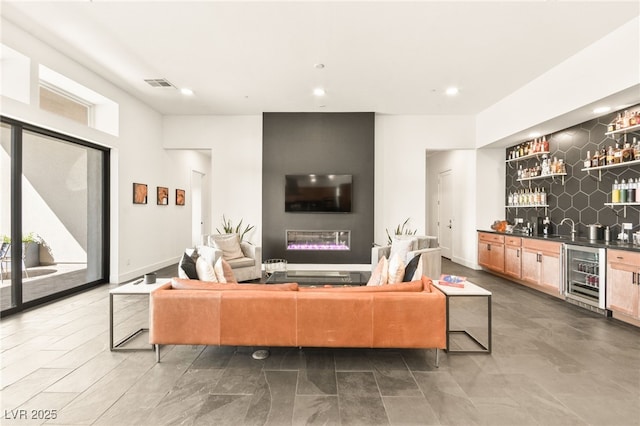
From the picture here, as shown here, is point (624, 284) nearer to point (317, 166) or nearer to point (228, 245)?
point (317, 166)

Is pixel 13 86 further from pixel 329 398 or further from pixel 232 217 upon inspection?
pixel 329 398

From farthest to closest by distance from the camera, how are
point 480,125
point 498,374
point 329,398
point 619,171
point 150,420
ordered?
point 480,125
point 619,171
point 498,374
point 329,398
point 150,420

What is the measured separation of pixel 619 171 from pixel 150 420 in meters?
5.93

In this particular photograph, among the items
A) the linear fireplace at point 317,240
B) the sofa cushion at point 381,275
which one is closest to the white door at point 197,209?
the linear fireplace at point 317,240

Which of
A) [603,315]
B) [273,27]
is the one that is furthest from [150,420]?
[603,315]

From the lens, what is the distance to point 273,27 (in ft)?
11.1

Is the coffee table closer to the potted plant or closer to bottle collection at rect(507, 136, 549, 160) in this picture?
the potted plant

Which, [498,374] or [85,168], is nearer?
[498,374]

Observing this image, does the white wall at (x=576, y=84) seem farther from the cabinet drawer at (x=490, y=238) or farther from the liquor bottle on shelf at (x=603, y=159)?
the cabinet drawer at (x=490, y=238)

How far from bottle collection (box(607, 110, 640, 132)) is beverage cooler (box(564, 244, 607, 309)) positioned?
1.61 metres

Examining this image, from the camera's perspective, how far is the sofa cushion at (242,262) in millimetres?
5109

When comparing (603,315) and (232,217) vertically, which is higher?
(232,217)

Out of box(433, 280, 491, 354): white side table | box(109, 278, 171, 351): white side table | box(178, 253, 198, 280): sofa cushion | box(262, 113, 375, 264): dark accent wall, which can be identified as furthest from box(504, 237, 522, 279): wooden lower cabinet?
box(109, 278, 171, 351): white side table

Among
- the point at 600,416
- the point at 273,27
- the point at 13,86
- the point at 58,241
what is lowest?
the point at 600,416
